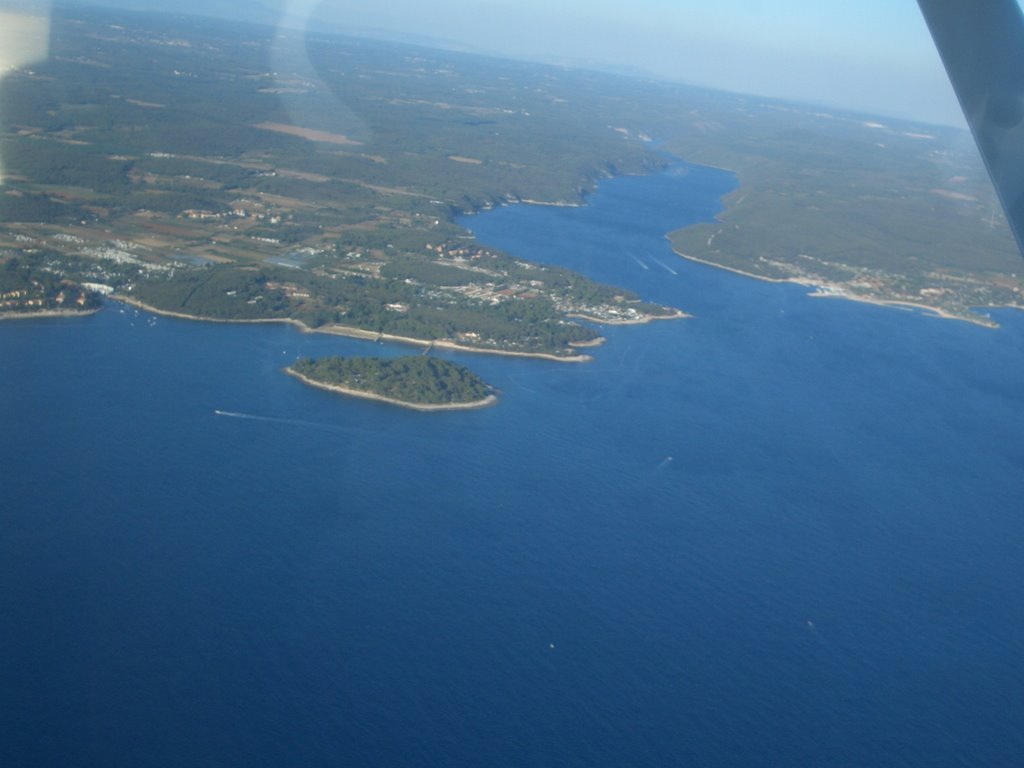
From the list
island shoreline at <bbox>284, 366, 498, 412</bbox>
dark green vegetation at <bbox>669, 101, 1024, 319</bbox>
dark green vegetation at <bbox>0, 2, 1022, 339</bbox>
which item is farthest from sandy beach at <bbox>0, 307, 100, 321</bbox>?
dark green vegetation at <bbox>669, 101, 1024, 319</bbox>

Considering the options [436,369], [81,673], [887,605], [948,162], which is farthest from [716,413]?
[948,162]

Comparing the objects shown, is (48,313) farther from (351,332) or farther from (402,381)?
(402,381)

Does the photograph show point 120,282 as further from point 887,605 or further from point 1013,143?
point 1013,143

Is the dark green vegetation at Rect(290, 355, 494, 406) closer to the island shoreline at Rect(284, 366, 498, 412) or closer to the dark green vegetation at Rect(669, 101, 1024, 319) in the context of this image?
the island shoreline at Rect(284, 366, 498, 412)

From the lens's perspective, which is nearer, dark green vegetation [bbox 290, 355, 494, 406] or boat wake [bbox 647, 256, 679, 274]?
dark green vegetation [bbox 290, 355, 494, 406]

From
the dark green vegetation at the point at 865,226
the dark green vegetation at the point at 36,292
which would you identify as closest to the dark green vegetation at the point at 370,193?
the dark green vegetation at the point at 865,226

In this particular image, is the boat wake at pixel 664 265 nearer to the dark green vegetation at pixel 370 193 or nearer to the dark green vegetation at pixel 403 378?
the dark green vegetation at pixel 370 193

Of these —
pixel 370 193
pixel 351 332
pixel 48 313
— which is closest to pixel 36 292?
pixel 48 313
